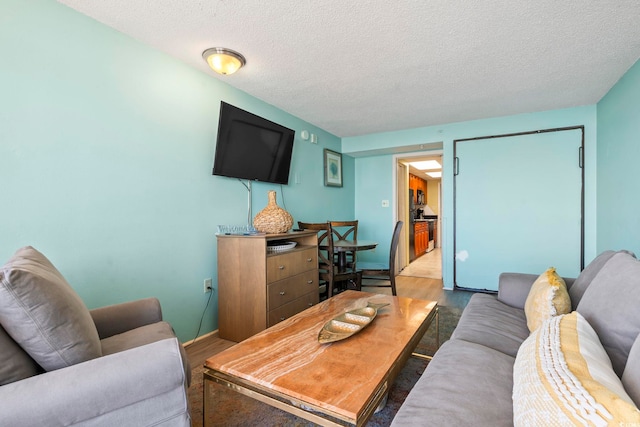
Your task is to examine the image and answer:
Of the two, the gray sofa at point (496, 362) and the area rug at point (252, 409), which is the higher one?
the gray sofa at point (496, 362)

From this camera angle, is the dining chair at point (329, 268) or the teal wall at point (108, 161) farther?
the dining chair at point (329, 268)

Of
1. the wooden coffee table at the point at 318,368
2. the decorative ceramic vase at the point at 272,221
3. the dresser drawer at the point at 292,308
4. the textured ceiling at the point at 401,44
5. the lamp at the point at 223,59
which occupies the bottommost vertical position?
the dresser drawer at the point at 292,308

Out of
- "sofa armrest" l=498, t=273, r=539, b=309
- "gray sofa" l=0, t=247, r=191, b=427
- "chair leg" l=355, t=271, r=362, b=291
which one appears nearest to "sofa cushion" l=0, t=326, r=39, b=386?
"gray sofa" l=0, t=247, r=191, b=427

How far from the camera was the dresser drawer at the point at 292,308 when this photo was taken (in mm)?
2430

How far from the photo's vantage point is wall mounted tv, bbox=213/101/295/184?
264cm

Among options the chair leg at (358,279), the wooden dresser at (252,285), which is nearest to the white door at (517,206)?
the chair leg at (358,279)

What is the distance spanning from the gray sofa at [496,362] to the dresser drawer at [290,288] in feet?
4.63

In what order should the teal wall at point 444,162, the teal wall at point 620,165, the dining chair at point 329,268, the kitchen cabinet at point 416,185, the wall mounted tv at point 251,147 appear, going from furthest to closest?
1. the kitchen cabinet at point 416,185
2. the teal wall at point 444,162
3. the dining chair at point 329,268
4. the wall mounted tv at point 251,147
5. the teal wall at point 620,165

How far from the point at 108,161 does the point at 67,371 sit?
146cm

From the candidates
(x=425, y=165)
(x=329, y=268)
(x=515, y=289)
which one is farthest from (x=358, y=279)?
(x=425, y=165)

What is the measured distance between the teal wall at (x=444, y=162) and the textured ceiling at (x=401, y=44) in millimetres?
351

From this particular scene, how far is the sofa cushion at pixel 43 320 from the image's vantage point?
91 centimetres

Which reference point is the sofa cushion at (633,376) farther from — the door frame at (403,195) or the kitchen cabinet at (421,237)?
the kitchen cabinet at (421,237)

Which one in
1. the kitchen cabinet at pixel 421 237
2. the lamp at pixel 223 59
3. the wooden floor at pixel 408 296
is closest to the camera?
the lamp at pixel 223 59
